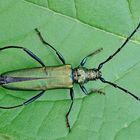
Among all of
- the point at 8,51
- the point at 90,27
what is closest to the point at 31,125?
the point at 8,51

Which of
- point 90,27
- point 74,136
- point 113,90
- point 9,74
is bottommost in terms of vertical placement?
point 74,136

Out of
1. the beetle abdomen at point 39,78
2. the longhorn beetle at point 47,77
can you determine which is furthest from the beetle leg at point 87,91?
the beetle abdomen at point 39,78

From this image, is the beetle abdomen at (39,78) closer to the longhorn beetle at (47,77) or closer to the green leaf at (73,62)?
the longhorn beetle at (47,77)

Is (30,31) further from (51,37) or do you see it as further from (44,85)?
(44,85)

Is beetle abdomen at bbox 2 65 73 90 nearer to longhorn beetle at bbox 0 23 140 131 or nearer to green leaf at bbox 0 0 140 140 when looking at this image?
longhorn beetle at bbox 0 23 140 131

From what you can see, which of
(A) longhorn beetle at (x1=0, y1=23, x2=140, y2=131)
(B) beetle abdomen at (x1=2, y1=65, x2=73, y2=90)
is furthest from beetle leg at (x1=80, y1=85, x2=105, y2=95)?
(B) beetle abdomen at (x1=2, y1=65, x2=73, y2=90)

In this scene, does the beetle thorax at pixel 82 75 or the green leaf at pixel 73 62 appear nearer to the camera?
the green leaf at pixel 73 62

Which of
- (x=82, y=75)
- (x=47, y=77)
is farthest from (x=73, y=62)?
(x=47, y=77)

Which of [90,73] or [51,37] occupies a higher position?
[51,37]
